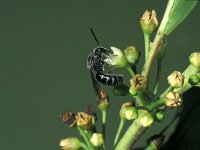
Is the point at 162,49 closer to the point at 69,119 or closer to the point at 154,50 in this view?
the point at 154,50

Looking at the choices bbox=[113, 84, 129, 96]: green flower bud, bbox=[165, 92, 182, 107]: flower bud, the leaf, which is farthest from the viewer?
the leaf

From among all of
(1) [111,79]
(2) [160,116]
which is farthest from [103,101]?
(2) [160,116]

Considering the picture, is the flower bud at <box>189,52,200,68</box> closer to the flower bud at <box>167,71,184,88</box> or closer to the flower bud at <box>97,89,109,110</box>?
the flower bud at <box>167,71,184,88</box>

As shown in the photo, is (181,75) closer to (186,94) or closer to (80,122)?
(80,122)

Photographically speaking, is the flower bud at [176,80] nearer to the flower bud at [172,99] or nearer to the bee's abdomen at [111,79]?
the flower bud at [172,99]

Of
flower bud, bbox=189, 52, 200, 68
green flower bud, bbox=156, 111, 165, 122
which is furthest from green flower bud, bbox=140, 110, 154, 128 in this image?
flower bud, bbox=189, 52, 200, 68

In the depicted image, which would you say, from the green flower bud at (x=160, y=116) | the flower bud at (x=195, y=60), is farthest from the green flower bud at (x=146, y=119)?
the flower bud at (x=195, y=60)
